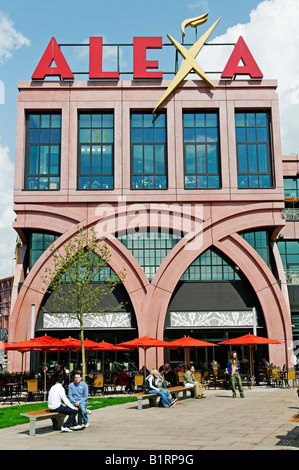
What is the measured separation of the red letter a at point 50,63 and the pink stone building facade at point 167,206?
784mm

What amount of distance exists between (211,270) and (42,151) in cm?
1451

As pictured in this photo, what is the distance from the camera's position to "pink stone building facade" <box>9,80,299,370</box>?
119ft

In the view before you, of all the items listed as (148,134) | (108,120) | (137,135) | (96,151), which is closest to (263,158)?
(148,134)

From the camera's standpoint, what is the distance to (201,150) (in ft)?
125

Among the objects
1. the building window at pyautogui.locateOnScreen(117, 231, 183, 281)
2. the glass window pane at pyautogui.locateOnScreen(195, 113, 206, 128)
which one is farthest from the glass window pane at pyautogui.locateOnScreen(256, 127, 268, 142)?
the building window at pyautogui.locateOnScreen(117, 231, 183, 281)

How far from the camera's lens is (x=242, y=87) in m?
38.4

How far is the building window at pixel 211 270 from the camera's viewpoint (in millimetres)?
37594

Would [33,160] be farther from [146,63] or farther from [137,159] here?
[146,63]

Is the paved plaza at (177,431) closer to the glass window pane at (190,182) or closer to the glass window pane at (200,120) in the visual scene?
the glass window pane at (190,182)

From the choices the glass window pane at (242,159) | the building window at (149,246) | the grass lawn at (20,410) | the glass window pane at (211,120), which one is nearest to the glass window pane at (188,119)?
the glass window pane at (211,120)

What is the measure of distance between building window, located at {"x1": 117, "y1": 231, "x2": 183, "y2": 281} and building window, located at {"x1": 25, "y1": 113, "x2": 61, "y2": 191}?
6.35 m

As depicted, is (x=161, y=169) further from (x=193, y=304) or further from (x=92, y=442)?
(x=92, y=442)

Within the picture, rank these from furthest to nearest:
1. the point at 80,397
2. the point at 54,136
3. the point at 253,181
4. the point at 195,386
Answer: the point at 54,136 → the point at 253,181 → the point at 195,386 → the point at 80,397

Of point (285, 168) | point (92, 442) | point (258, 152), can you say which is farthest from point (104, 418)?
point (285, 168)
